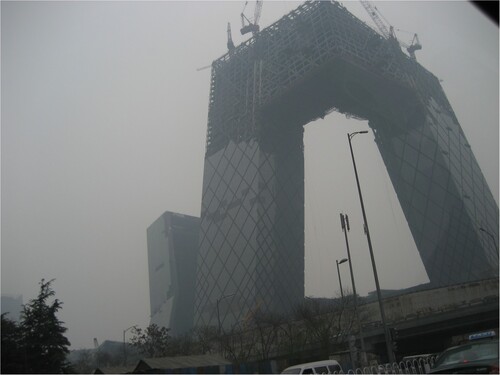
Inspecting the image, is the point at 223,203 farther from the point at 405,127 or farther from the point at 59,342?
the point at 59,342

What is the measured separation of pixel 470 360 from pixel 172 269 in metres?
125

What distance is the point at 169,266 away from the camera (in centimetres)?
13050

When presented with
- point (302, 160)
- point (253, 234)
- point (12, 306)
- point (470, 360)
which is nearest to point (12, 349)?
point (12, 306)

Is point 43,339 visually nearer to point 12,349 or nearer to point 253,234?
point 12,349

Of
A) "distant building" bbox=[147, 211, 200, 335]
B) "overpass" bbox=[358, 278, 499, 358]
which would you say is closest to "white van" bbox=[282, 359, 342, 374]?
"overpass" bbox=[358, 278, 499, 358]

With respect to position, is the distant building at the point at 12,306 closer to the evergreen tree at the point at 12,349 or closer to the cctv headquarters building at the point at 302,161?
the evergreen tree at the point at 12,349

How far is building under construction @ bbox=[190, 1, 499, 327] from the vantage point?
88250 mm

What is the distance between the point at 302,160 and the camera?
9844cm

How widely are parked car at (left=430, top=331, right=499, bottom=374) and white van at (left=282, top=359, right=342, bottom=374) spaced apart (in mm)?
9263

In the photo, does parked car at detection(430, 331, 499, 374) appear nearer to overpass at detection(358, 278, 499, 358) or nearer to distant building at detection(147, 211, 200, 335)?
overpass at detection(358, 278, 499, 358)

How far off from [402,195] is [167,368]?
78112mm

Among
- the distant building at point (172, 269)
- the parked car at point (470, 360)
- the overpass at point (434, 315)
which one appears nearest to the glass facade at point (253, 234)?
the distant building at point (172, 269)

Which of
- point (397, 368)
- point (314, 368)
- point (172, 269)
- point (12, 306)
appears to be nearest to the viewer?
point (314, 368)

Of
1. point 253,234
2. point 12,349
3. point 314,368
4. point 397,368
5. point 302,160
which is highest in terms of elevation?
point 302,160
